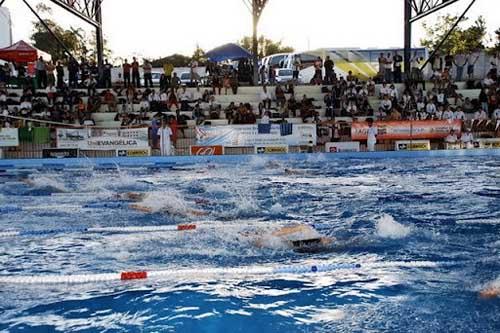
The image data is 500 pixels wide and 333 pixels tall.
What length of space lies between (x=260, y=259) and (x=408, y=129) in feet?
46.5

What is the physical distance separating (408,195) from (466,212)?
2.05m

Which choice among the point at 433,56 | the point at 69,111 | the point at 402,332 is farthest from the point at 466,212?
the point at 433,56

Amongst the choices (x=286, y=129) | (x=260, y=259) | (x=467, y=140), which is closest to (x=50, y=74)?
(x=286, y=129)

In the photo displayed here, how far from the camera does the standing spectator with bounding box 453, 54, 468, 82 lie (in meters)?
26.3

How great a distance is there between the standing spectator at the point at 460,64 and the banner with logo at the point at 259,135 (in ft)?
32.2

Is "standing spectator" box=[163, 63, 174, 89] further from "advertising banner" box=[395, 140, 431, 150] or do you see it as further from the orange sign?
"advertising banner" box=[395, 140, 431, 150]

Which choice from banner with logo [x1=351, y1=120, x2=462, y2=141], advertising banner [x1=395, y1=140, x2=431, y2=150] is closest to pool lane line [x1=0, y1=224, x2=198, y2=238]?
banner with logo [x1=351, y1=120, x2=462, y2=141]

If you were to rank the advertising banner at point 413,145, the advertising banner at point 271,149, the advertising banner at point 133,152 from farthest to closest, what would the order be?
the advertising banner at point 413,145
the advertising banner at point 271,149
the advertising banner at point 133,152

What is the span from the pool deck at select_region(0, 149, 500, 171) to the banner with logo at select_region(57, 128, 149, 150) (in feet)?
1.86

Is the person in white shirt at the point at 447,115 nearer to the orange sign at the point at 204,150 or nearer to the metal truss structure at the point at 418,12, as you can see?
the metal truss structure at the point at 418,12

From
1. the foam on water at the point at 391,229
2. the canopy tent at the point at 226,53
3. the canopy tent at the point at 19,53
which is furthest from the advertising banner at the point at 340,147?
the canopy tent at the point at 19,53

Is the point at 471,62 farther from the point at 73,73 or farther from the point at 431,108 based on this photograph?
the point at 73,73

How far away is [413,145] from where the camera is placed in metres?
20.0

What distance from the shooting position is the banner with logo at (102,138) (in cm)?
1931
